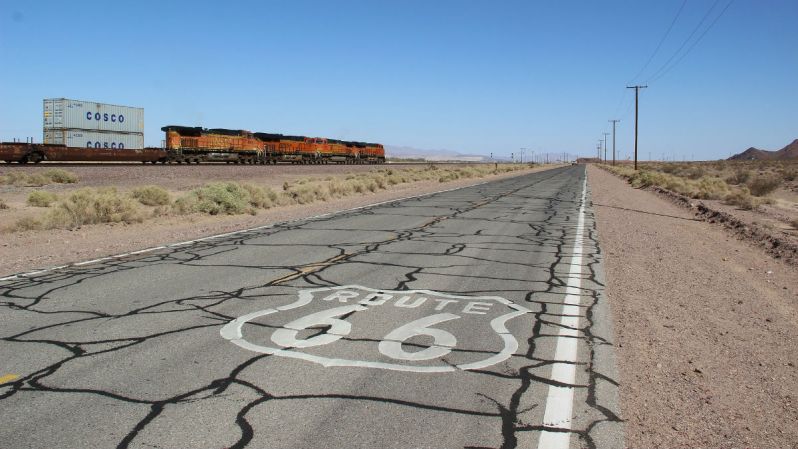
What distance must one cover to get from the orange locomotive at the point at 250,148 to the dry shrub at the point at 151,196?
92.4ft

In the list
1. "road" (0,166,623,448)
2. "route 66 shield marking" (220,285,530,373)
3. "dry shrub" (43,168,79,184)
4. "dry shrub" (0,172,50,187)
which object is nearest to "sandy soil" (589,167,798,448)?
"road" (0,166,623,448)

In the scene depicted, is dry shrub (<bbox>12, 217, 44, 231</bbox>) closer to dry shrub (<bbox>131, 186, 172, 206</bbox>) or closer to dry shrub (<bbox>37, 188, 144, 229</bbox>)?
dry shrub (<bbox>37, 188, 144, 229</bbox>)

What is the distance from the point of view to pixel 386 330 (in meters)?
6.49

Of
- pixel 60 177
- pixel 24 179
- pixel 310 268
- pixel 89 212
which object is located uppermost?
pixel 60 177

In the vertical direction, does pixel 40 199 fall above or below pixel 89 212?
above

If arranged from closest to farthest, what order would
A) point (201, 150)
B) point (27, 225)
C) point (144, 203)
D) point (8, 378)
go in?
point (8, 378) → point (27, 225) → point (144, 203) → point (201, 150)

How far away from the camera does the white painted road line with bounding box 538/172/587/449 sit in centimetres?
405

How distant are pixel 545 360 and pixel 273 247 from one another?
8006 mm

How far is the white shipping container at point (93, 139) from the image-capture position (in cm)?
4838

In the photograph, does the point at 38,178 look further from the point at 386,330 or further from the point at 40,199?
the point at 386,330

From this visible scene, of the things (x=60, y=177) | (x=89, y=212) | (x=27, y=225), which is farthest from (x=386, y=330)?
(x=60, y=177)

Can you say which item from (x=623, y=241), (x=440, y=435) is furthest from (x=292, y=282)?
(x=623, y=241)

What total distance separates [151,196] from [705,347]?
2349cm

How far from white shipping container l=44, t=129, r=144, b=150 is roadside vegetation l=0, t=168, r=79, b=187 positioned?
16.8 meters
